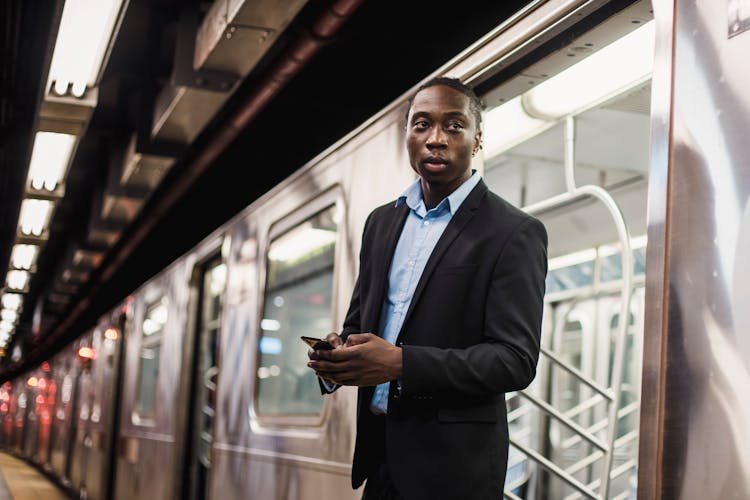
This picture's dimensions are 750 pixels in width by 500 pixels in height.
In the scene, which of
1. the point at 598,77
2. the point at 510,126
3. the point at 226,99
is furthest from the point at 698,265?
the point at 226,99

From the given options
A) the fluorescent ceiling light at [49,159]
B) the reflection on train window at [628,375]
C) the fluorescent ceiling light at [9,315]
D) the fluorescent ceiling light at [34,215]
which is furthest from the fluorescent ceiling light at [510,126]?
the fluorescent ceiling light at [9,315]

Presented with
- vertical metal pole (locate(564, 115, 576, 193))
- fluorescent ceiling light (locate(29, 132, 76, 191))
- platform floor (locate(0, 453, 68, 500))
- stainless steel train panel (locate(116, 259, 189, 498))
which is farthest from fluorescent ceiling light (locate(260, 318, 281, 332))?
platform floor (locate(0, 453, 68, 500))

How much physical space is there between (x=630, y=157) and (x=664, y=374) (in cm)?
315

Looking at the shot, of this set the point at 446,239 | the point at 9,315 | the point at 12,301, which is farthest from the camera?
the point at 9,315

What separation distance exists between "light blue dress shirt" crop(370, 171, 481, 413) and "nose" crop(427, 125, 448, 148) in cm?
9

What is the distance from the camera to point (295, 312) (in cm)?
376

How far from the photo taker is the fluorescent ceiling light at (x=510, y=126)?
3219 mm

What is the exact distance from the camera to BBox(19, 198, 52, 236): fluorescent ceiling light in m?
8.48

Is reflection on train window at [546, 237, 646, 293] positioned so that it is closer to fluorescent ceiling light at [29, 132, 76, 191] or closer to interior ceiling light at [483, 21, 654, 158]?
interior ceiling light at [483, 21, 654, 158]

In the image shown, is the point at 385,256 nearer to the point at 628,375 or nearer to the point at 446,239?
the point at 446,239

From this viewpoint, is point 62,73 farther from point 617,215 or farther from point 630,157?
point 617,215

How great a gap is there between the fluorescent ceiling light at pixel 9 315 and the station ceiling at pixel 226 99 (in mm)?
6502

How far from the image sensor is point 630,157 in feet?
14.9

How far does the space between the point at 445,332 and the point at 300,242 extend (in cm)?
219
